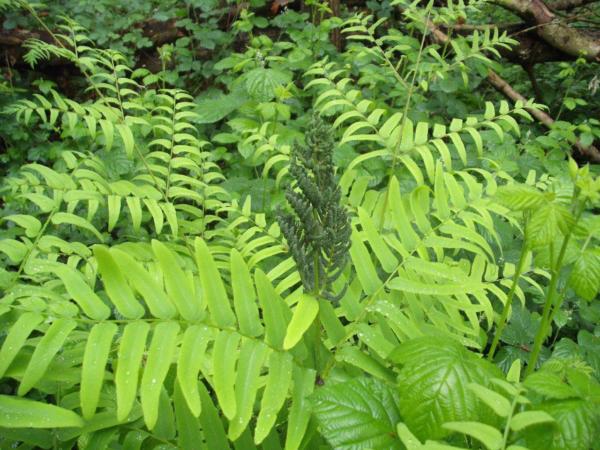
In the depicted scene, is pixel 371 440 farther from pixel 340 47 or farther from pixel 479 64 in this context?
pixel 340 47

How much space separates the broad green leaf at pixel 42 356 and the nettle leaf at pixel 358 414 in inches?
20.6

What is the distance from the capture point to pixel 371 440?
3.18 feet

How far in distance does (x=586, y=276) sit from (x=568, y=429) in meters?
0.32

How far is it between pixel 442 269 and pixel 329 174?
502 mm

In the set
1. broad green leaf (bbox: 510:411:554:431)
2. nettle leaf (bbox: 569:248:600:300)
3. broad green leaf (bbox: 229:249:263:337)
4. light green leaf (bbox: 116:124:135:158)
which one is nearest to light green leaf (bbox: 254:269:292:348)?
broad green leaf (bbox: 229:249:263:337)

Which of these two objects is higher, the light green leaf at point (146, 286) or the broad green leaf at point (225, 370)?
the light green leaf at point (146, 286)

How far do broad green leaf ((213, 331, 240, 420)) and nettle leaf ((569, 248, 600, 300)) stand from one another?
28.3 inches

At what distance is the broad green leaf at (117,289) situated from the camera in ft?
3.21

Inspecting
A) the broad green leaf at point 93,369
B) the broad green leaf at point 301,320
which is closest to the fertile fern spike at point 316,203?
the broad green leaf at point 301,320

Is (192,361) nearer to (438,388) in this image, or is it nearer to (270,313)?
(270,313)

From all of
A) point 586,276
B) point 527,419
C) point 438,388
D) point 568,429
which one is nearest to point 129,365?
point 438,388

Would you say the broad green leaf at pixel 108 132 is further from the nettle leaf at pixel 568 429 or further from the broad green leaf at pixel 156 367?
the nettle leaf at pixel 568 429

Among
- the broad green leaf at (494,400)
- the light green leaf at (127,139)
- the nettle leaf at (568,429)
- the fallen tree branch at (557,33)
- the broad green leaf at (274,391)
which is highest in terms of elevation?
the fallen tree branch at (557,33)

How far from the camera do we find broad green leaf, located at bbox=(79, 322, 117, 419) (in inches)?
36.0
